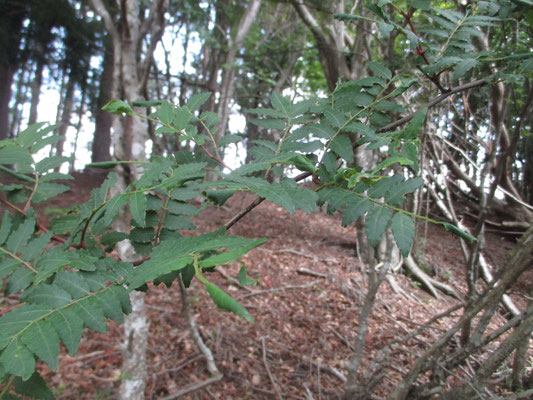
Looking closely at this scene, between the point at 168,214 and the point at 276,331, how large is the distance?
9.21 feet

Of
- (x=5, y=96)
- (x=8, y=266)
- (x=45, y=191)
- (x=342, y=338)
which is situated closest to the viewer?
(x=8, y=266)

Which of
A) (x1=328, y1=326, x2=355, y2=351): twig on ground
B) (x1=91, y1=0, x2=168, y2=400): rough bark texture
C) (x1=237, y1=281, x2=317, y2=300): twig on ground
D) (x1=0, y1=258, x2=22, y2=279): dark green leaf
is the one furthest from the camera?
(x1=237, y1=281, x2=317, y2=300): twig on ground

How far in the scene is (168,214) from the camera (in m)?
0.73

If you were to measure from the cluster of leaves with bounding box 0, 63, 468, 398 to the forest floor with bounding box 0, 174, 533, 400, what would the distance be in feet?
7.14

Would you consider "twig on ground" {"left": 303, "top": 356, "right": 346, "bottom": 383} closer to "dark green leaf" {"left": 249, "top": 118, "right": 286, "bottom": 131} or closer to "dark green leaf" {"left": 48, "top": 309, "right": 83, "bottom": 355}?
"dark green leaf" {"left": 249, "top": 118, "right": 286, "bottom": 131}

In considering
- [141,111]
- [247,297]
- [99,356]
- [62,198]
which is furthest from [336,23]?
[62,198]

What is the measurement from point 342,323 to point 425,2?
3.06 m

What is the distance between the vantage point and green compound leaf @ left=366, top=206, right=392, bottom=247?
0.56 m

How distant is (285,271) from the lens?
14.1 feet

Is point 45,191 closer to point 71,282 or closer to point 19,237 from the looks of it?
point 19,237

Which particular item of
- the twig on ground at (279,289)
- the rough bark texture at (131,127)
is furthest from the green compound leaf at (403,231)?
the twig on ground at (279,289)

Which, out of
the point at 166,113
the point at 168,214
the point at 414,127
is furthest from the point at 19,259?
the point at 414,127

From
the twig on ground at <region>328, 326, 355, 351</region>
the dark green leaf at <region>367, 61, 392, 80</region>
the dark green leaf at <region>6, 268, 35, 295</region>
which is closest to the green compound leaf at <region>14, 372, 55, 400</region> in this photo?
the dark green leaf at <region>6, 268, 35, 295</region>

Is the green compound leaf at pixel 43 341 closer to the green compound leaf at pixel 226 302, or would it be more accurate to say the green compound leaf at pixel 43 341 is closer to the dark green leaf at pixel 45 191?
the green compound leaf at pixel 226 302
